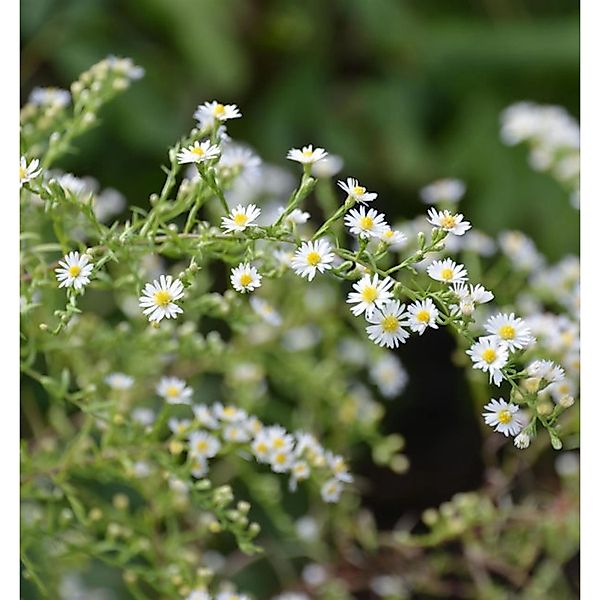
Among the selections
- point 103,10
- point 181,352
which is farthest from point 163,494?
point 103,10

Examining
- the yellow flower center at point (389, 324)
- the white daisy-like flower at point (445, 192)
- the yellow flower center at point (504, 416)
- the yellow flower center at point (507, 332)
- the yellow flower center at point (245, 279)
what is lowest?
the yellow flower center at point (504, 416)

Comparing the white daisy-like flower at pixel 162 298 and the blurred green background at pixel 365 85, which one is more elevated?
the blurred green background at pixel 365 85

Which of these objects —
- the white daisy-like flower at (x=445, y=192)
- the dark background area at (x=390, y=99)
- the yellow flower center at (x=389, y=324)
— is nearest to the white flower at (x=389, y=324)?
the yellow flower center at (x=389, y=324)

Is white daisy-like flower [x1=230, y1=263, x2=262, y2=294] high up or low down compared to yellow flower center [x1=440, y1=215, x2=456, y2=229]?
down

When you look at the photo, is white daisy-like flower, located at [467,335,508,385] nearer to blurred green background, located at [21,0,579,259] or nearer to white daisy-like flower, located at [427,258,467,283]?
white daisy-like flower, located at [427,258,467,283]

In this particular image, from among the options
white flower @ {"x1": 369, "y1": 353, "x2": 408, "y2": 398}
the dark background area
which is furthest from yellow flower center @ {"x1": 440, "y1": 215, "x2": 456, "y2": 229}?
the dark background area

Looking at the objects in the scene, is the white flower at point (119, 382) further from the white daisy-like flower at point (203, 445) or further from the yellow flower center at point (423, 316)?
the yellow flower center at point (423, 316)

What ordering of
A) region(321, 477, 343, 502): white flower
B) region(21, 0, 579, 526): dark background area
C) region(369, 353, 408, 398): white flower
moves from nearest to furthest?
1. region(321, 477, 343, 502): white flower
2. region(369, 353, 408, 398): white flower
3. region(21, 0, 579, 526): dark background area
